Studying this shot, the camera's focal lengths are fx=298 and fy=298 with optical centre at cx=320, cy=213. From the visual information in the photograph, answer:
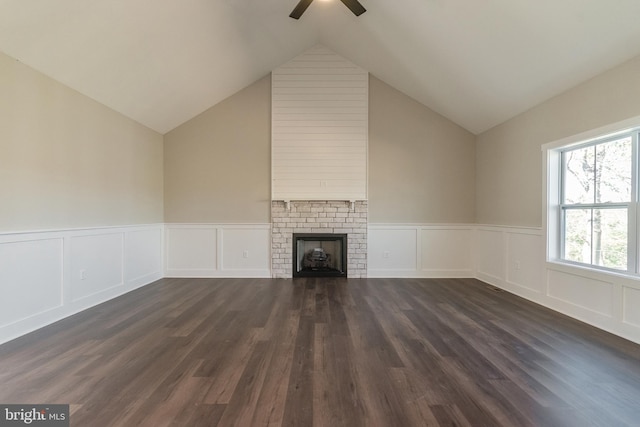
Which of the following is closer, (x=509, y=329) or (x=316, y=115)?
(x=509, y=329)

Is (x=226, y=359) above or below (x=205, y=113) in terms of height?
below

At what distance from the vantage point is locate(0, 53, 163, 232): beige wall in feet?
8.89

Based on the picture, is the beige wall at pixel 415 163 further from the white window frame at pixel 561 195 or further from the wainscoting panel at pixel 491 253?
the white window frame at pixel 561 195

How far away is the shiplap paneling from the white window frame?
2.67 meters

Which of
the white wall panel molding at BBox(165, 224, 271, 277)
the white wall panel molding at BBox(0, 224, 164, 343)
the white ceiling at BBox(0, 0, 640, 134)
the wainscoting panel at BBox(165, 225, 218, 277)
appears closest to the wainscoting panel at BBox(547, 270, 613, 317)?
the white ceiling at BBox(0, 0, 640, 134)

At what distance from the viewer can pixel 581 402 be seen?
1.82m

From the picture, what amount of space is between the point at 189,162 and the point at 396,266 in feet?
13.7

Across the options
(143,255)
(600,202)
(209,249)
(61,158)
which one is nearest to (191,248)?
(209,249)

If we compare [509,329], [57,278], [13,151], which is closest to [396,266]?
[509,329]

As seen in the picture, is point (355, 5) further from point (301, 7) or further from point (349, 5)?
point (301, 7)

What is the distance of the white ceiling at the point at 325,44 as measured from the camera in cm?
262

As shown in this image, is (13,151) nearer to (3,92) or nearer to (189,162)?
(3,92)

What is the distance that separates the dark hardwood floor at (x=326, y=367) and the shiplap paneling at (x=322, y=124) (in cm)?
251

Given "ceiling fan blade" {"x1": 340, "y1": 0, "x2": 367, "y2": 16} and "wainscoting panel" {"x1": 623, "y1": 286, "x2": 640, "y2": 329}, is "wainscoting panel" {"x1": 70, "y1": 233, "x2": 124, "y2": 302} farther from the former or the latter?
"wainscoting panel" {"x1": 623, "y1": 286, "x2": 640, "y2": 329}
